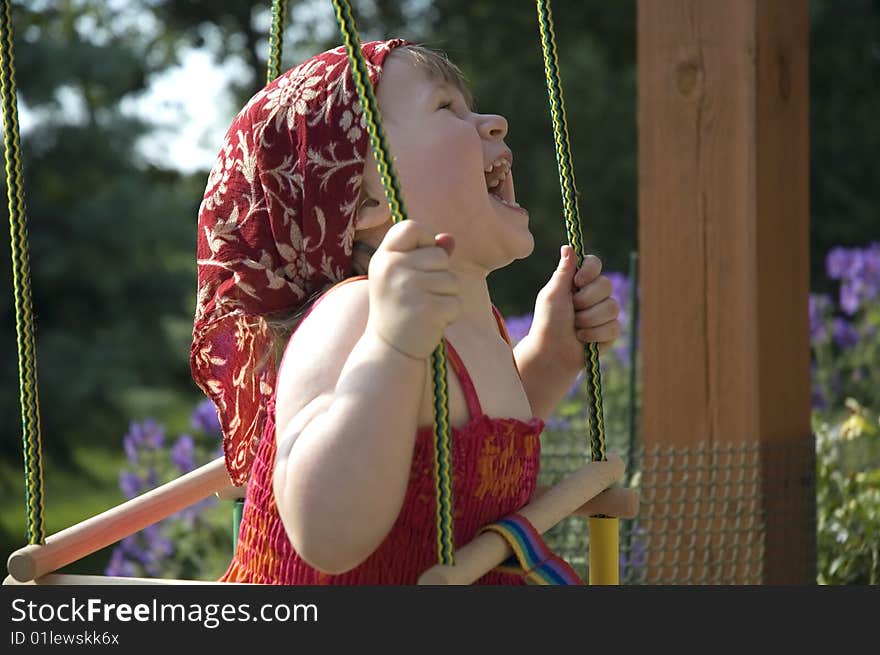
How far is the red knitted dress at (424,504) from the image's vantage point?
4.42 feet

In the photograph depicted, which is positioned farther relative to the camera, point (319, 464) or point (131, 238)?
point (131, 238)

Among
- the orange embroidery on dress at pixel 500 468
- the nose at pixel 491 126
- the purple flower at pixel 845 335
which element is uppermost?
the purple flower at pixel 845 335

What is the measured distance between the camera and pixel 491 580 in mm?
1400

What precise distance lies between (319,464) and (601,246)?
9021mm

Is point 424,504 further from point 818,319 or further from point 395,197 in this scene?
point 818,319

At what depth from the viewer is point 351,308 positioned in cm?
135

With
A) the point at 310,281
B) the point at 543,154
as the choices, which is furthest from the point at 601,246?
the point at 310,281

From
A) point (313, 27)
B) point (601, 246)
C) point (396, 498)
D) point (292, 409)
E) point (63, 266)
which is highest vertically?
point (313, 27)

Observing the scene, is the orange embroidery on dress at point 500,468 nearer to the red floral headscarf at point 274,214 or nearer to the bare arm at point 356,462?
the bare arm at point 356,462

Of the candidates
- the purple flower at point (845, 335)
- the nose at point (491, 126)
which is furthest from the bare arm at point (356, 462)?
the purple flower at point (845, 335)

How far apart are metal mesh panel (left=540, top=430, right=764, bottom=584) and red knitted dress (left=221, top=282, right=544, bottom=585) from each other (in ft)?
3.67

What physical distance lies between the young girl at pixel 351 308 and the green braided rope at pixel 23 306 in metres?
0.24

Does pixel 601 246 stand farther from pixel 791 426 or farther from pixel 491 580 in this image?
pixel 491 580

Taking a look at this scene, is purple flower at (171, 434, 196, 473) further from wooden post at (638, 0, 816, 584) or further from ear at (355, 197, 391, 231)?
ear at (355, 197, 391, 231)
